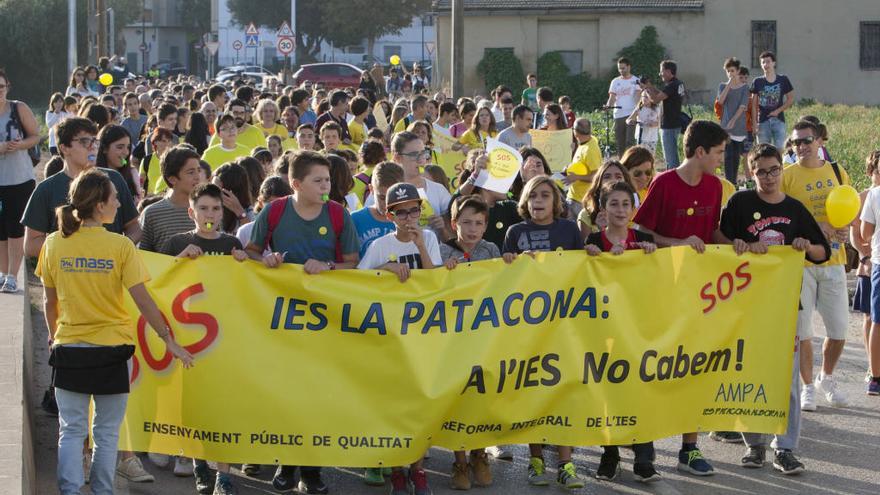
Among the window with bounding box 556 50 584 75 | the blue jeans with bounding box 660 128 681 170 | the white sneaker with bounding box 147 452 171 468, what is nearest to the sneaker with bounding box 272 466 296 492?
the white sneaker with bounding box 147 452 171 468

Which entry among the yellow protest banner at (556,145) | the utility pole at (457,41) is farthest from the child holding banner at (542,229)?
the utility pole at (457,41)

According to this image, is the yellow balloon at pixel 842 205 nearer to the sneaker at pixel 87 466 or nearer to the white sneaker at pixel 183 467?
the white sneaker at pixel 183 467

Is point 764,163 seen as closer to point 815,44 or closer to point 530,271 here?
point 530,271

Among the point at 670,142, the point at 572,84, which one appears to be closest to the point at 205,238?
the point at 670,142

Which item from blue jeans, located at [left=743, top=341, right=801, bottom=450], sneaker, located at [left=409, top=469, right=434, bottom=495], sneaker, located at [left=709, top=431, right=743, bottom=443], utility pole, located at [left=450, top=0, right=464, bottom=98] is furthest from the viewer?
utility pole, located at [left=450, top=0, right=464, bottom=98]

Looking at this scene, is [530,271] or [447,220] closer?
[530,271]

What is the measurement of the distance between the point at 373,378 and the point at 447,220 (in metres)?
2.72

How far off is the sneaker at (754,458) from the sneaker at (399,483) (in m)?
2.10

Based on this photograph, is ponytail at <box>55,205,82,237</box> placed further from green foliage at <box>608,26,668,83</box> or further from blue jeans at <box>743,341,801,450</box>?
green foliage at <box>608,26,668,83</box>

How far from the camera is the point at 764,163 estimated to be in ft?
27.3

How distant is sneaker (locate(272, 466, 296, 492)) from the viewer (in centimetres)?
780

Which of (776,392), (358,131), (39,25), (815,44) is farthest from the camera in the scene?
(39,25)

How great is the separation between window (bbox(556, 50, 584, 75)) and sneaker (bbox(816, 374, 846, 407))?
42576 mm

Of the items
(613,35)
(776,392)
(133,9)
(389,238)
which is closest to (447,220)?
A: (389,238)
